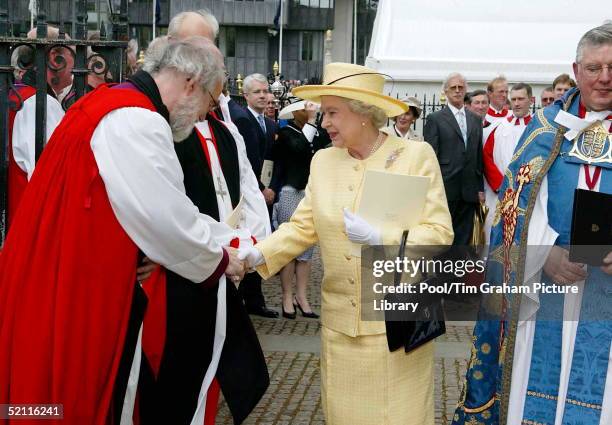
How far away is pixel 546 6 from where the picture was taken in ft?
53.9

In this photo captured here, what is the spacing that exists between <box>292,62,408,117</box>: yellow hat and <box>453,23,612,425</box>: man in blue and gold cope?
744mm

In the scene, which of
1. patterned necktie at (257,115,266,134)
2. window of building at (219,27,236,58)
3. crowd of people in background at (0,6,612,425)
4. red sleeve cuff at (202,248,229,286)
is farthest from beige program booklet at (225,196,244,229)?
window of building at (219,27,236,58)

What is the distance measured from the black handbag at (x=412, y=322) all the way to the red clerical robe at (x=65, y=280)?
116 cm

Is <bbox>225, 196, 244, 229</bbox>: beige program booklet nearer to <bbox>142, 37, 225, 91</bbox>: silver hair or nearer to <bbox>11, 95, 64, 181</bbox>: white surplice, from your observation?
<bbox>142, 37, 225, 91</bbox>: silver hair

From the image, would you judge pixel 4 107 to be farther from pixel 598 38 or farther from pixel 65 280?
pixel 598 38

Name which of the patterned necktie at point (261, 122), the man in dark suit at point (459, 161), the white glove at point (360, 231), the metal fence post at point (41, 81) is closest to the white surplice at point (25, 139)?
the metal fence post at point (41, 81)

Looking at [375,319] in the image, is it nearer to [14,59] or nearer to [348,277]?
[348,277]

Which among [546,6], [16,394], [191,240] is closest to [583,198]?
[191,240]

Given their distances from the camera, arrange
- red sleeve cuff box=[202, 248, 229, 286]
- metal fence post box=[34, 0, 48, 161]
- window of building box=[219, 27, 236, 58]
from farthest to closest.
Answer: window of building box=[219, 27, 236, 58] → metal fence post box=[34, 0, 48, 161] → red sleeve cuff box=[202, 248, 229, 286]

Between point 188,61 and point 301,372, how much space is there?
11.5 feet

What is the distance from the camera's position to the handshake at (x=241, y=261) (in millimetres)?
4125

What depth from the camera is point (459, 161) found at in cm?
960

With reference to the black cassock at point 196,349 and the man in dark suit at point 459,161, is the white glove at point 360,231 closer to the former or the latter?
the black cassock at point 196,349

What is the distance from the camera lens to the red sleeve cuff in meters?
3.94
